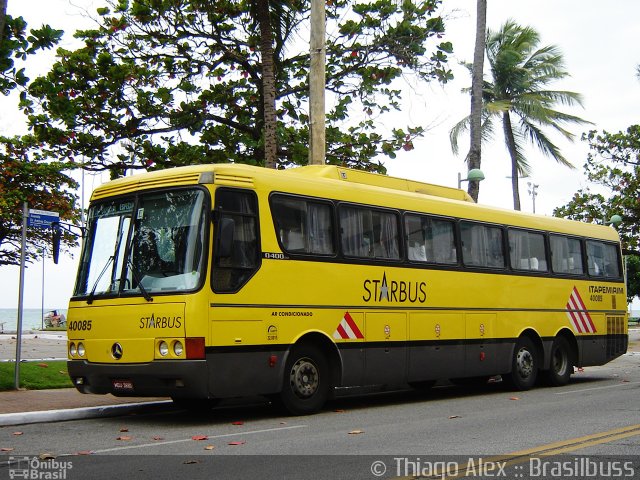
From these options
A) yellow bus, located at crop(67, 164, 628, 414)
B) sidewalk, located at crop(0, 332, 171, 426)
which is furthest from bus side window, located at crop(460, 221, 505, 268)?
sidewalk, located at crop(0, 332, 171, 426)

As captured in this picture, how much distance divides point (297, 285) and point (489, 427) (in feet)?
11.1

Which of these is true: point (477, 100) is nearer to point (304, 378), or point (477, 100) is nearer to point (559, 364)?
point (559, 364)

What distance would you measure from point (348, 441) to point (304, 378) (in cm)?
305

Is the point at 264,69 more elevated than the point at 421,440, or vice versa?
the point at 264,69

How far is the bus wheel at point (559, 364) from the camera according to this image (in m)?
18.2

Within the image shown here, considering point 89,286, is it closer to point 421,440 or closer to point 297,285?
point 297,285

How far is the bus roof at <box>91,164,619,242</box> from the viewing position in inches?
471

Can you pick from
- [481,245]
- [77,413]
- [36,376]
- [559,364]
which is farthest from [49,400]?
[559,364]

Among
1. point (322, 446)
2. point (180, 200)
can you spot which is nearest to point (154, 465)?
point (322, 446)

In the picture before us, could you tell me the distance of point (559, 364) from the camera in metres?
18.6

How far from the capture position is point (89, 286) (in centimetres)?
1234

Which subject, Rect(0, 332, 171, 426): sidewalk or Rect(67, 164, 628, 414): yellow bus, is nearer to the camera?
Rect(67, 164, 628, 414): yellow bus

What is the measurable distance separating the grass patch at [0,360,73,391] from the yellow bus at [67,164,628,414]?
3.50m

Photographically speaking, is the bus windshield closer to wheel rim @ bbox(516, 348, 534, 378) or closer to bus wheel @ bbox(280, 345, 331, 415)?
bus wheel @ bbox(280, 345, 331, 415)
